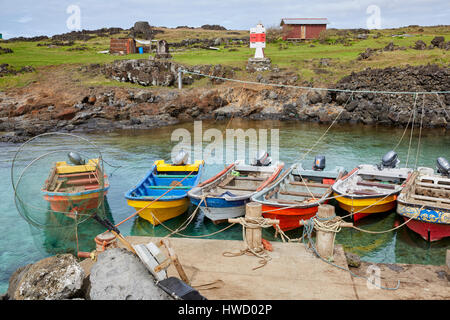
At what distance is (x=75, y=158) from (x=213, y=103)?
2433 cm

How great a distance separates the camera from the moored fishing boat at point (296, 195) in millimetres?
11477

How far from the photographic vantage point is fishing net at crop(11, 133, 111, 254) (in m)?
8.45

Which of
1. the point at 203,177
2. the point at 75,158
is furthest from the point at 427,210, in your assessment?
the point at 75,158

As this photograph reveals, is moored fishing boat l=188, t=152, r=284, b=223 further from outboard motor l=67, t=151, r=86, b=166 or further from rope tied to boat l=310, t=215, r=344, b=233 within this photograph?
rope tied to boat l=310, t=215, r=344, b=233

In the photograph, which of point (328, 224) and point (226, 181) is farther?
point (226, 181)

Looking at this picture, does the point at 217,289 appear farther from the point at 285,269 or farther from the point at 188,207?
the point at 188,207

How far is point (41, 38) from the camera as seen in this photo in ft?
238

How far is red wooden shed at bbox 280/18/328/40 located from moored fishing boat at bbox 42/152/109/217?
52.3 m

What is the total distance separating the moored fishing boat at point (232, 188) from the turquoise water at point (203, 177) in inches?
31.6

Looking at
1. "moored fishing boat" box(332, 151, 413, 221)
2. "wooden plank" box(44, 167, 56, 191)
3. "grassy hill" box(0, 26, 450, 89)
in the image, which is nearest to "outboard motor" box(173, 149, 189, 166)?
"wooden plank" box(44, 167, 56, 191)

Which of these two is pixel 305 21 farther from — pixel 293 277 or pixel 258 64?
pixel 293 277

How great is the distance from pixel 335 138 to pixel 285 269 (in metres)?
23.1

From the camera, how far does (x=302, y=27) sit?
60.0 m
